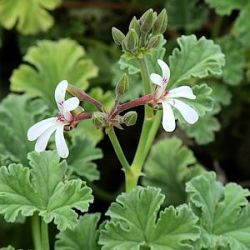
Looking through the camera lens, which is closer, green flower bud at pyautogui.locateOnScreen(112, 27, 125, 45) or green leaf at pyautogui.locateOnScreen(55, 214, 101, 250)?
green flower bud at pyautogui.locateOnScreen(112, 27, 125, 45)

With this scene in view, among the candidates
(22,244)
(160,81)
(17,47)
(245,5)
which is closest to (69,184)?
(160,81)

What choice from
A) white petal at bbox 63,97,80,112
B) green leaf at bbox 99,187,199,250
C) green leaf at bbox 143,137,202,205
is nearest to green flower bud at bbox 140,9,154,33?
white petal at bbox 63,97,80,112

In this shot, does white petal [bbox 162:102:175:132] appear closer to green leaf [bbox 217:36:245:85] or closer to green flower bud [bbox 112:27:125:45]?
green flower bud [bbox 112:27:125:45]

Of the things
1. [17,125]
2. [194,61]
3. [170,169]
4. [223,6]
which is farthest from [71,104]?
[223,6]

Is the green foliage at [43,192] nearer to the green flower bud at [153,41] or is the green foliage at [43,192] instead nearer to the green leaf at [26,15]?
the green flower bud at [153,41]

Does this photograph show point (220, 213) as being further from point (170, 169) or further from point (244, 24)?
point (244, 24)

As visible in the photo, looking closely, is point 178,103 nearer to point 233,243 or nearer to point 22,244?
point 233,243

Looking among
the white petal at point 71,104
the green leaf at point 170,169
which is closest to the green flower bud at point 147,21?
the white petal at point 71,104
